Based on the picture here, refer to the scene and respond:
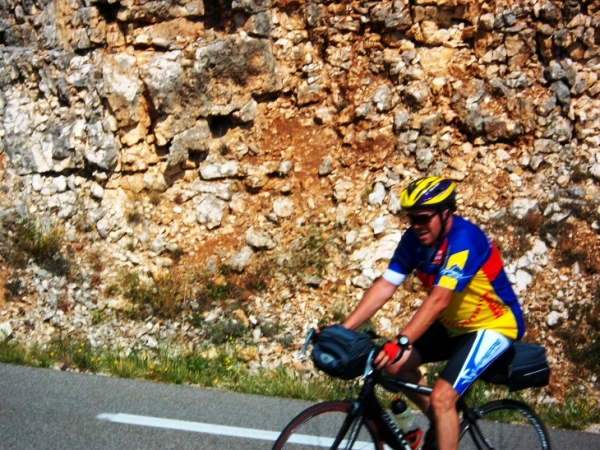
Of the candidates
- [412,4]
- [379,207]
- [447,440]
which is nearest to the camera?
[447,440]

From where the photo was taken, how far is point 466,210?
8430 mm

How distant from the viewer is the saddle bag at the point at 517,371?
3840mm

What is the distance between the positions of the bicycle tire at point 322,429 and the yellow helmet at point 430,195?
43.8 inches

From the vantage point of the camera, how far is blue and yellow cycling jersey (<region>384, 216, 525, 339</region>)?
357 cm

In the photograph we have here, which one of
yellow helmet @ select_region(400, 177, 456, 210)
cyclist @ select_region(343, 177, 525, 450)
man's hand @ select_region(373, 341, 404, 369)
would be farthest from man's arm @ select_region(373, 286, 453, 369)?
yellow helmet @ select_region(400, 177, 456, 210)

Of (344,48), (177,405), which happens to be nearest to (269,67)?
(344,48)

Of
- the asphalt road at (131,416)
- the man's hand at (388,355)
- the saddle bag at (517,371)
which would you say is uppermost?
the man's hand at (388,355)

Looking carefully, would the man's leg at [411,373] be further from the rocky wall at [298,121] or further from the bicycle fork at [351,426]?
the rocky wall at [298,121]

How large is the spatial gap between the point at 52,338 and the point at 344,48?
17.5 ft

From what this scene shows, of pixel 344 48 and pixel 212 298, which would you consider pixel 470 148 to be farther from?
pixel 212 298

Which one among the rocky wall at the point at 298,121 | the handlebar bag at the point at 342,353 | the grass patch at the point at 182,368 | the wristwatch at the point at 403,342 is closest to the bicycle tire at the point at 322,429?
the handlebar bag at the point at 342,353

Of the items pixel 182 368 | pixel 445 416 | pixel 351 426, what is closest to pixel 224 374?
pixel 182 368

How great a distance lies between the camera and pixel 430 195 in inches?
142

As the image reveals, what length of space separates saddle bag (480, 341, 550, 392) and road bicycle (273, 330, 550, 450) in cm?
16
